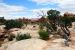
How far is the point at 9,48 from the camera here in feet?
73.9

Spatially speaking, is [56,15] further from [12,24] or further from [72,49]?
[72,49]

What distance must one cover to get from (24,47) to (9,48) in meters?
1.83

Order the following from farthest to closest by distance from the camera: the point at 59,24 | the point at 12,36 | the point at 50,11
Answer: the point at 50,11 → the point at 59,24 → the point at 12,36

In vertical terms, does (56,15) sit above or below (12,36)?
above

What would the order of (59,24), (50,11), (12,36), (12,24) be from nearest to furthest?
(12,36), (59,24), (50,11), (12,24)

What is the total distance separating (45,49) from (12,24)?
26598 mm

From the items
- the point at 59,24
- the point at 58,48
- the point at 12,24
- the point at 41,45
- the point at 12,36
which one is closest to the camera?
the point at 58,48

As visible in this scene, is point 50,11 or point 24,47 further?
point 50,11

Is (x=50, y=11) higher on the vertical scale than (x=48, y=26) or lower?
higher

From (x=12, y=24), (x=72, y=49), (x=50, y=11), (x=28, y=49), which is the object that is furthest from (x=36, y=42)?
(x=12, y=24)

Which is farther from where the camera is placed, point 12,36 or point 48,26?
point 48,26

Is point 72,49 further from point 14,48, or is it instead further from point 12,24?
point 12,24

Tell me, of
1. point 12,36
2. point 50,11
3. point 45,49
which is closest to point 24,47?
point 45,49

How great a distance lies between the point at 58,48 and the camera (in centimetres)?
2061
